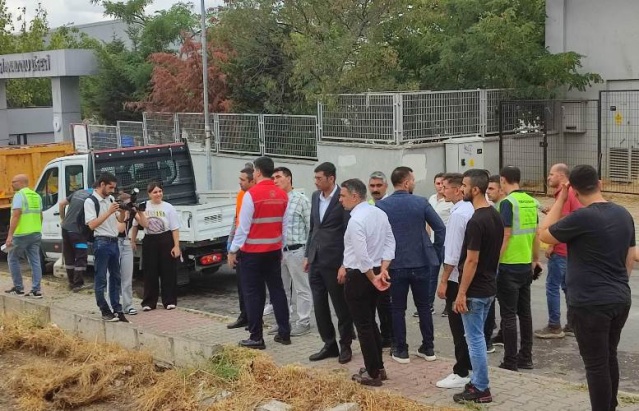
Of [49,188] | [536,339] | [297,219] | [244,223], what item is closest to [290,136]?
[49,188]

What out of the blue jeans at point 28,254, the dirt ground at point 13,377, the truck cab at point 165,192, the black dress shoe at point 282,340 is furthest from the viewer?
the truck cab at point 165,192

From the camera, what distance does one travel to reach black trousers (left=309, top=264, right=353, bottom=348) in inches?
296

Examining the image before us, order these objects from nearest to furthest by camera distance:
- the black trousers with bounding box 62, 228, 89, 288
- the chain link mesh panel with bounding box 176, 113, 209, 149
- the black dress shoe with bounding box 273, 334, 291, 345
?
the black dress shoe with bounding box 273, 334, 291, 345, the black trousers with bounding box 62, 228, 89, 288, the chain link mesh panel with bounding box 176, 113, 209, 149

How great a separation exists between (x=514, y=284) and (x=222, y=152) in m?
14.8

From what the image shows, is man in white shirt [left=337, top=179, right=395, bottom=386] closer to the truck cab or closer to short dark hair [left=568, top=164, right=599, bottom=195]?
short dark hair [left=568, top=164, right=599, bottom=195]

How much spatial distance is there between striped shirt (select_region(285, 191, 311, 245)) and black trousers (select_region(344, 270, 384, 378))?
1957 mm

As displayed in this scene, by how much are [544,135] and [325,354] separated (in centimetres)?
1214

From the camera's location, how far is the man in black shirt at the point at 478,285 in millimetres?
6191

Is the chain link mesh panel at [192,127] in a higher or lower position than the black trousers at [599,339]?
higher

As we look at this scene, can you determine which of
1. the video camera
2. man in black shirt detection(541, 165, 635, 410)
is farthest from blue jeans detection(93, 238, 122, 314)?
man in black shirt detection(541, 165, 635, 410)

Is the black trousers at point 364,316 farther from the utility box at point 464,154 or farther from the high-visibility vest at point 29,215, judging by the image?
the utility box at point 464,154

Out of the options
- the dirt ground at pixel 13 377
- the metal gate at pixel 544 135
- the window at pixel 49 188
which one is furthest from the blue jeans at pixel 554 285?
the metal gate at pixel 544 135

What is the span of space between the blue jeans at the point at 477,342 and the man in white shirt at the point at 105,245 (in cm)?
472

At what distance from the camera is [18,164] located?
16766 mm
